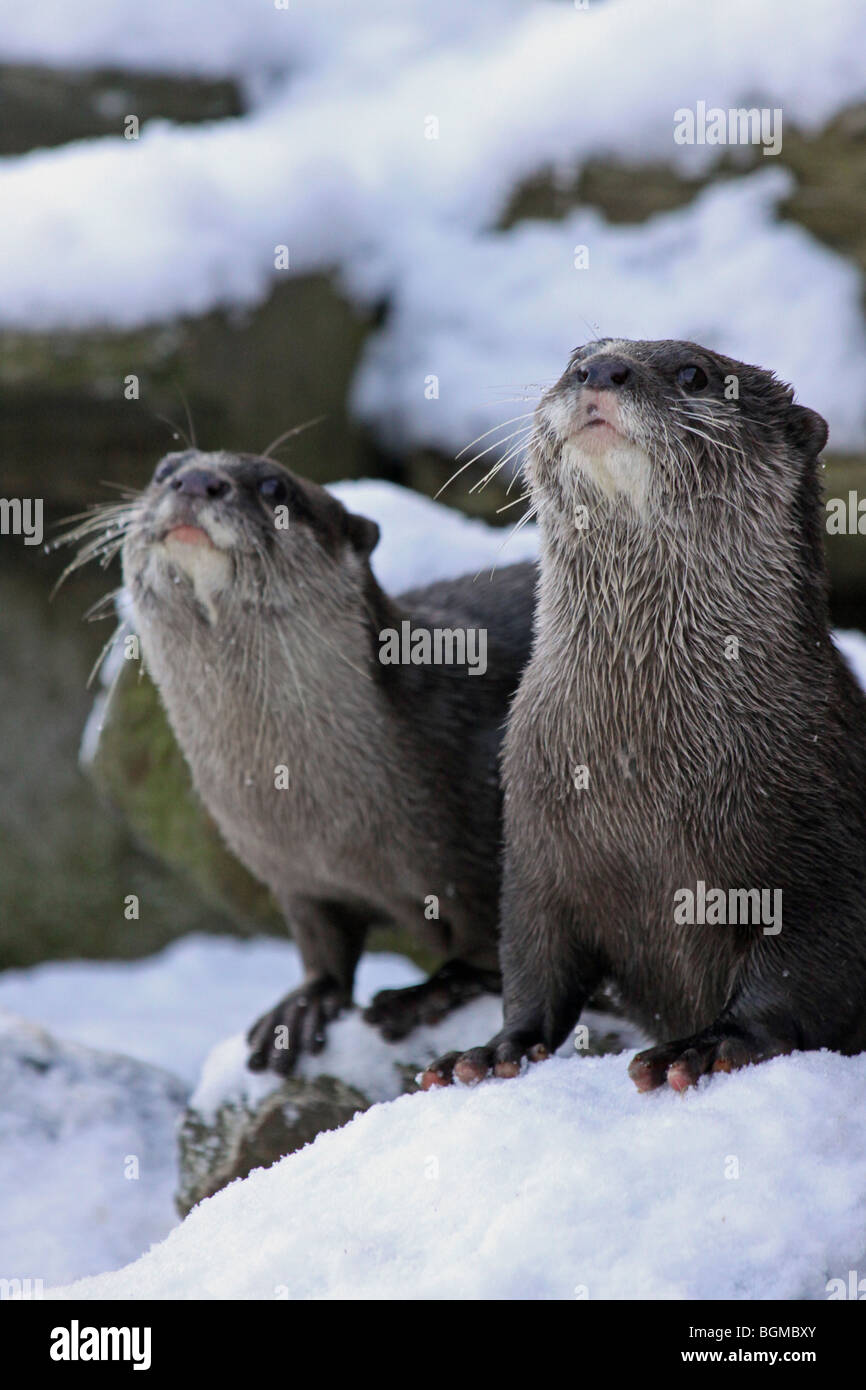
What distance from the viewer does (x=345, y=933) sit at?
11.7ft

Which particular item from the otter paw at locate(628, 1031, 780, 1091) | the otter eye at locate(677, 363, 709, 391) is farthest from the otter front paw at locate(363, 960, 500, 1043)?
the otter eye at locate(677, 363, 709, 391)

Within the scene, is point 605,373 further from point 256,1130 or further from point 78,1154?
point 78,1154

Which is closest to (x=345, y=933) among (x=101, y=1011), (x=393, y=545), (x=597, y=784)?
(x=393, y=545)

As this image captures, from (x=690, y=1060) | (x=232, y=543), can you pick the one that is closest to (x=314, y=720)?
(x=232, y=543)

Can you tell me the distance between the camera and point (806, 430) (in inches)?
95.1

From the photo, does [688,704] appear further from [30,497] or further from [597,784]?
[30,497]

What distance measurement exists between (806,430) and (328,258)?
3.44 m

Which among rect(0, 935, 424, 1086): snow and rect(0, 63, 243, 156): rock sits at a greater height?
rect(0, 63, 243, 156): rock

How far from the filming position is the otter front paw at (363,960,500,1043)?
3.23 metres

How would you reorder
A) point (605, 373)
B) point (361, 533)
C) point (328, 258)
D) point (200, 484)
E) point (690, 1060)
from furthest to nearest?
1. point (328, 258)
2. point (361, 533)
3. point (200, 484)
4. point (605, 373)
5. point (690, 1060)

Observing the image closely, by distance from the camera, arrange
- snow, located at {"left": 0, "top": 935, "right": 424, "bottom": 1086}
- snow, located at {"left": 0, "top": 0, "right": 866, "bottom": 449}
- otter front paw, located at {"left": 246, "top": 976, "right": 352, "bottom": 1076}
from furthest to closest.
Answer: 1. snow, located at {"left": 0, "top": 935, "right": 424, "bottom": 1086}
2. snow, located at {"left": 0, "top": 0, "right": 866, "bottom": 449}
3. otter front paw, located at {"left": 246, "top": 976, "right": 352, "bottom": 1076}

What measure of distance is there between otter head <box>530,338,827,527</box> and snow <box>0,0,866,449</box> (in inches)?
94.0

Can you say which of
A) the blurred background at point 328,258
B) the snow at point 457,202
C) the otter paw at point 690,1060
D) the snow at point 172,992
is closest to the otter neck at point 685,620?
the otter paw at point 690,1060

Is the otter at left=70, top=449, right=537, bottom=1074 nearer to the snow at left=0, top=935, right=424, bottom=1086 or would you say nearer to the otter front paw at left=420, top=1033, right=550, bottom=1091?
the otter front paw at left=420, top=1033, right=550, bottom=1091
